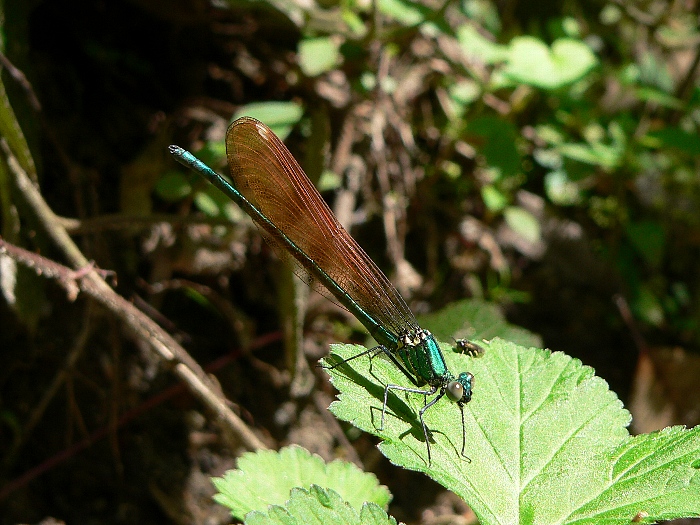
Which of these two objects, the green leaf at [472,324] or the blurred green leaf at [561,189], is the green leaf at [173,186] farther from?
the blurred green leaf at [561,189]

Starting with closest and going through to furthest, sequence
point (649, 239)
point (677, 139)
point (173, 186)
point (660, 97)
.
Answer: point (173, 186)
point (677, 139)
point (660, 97)
point (649, 239)

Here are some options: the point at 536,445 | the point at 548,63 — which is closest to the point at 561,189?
the point at 548,63

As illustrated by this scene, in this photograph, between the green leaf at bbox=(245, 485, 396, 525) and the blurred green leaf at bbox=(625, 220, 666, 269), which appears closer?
the green leaf at bbox=(245, 485, 396, 525)

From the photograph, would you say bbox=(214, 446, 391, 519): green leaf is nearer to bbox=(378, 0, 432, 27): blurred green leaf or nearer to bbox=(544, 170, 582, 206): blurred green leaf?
bbox=(378, 0, 432, 27): blurred green leaf

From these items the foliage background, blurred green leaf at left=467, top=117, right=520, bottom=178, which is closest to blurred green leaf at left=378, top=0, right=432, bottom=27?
the foliage background

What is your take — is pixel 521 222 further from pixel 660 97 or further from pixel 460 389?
pixel 460 389

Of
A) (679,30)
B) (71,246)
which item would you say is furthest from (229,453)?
(679,30)
